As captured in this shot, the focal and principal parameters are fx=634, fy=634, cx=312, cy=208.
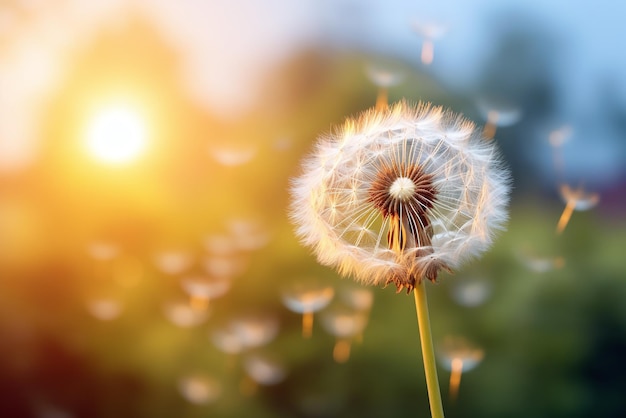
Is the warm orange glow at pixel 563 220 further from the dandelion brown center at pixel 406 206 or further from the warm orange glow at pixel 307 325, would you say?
the dandelion brown center at pixel 406 206

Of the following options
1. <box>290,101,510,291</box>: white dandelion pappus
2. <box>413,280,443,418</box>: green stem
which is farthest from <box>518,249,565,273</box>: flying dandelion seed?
<box>413,280,443,418</box>: green stem

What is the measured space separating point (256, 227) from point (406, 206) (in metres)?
0.79

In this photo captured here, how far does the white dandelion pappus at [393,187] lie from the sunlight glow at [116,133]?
27.8 inches

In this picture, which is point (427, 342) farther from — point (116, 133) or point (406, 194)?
point (116, 133)

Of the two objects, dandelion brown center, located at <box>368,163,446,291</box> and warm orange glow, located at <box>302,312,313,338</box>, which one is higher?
warm orange glow, located at <box>302,312,313,338</box>

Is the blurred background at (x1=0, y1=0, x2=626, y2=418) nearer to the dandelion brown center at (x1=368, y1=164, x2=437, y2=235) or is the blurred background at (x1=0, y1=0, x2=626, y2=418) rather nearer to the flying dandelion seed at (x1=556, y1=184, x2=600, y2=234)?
the flying dandelion seed at (x1=556, y1=184, x2=600, y2=234)

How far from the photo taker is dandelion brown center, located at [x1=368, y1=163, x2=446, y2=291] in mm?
599

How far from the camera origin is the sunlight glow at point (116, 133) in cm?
135

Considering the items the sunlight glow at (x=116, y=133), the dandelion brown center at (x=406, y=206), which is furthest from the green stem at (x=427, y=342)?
the sunlight glow at (x=116, y=133)

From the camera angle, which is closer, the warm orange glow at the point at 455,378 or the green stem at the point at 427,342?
the green stem at the point at 427,342

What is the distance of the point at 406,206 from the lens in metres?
0.62

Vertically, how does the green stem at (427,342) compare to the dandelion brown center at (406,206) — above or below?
below

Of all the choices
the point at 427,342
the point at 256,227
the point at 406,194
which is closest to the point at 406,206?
the point at 406,194

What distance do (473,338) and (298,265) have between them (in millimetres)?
406
